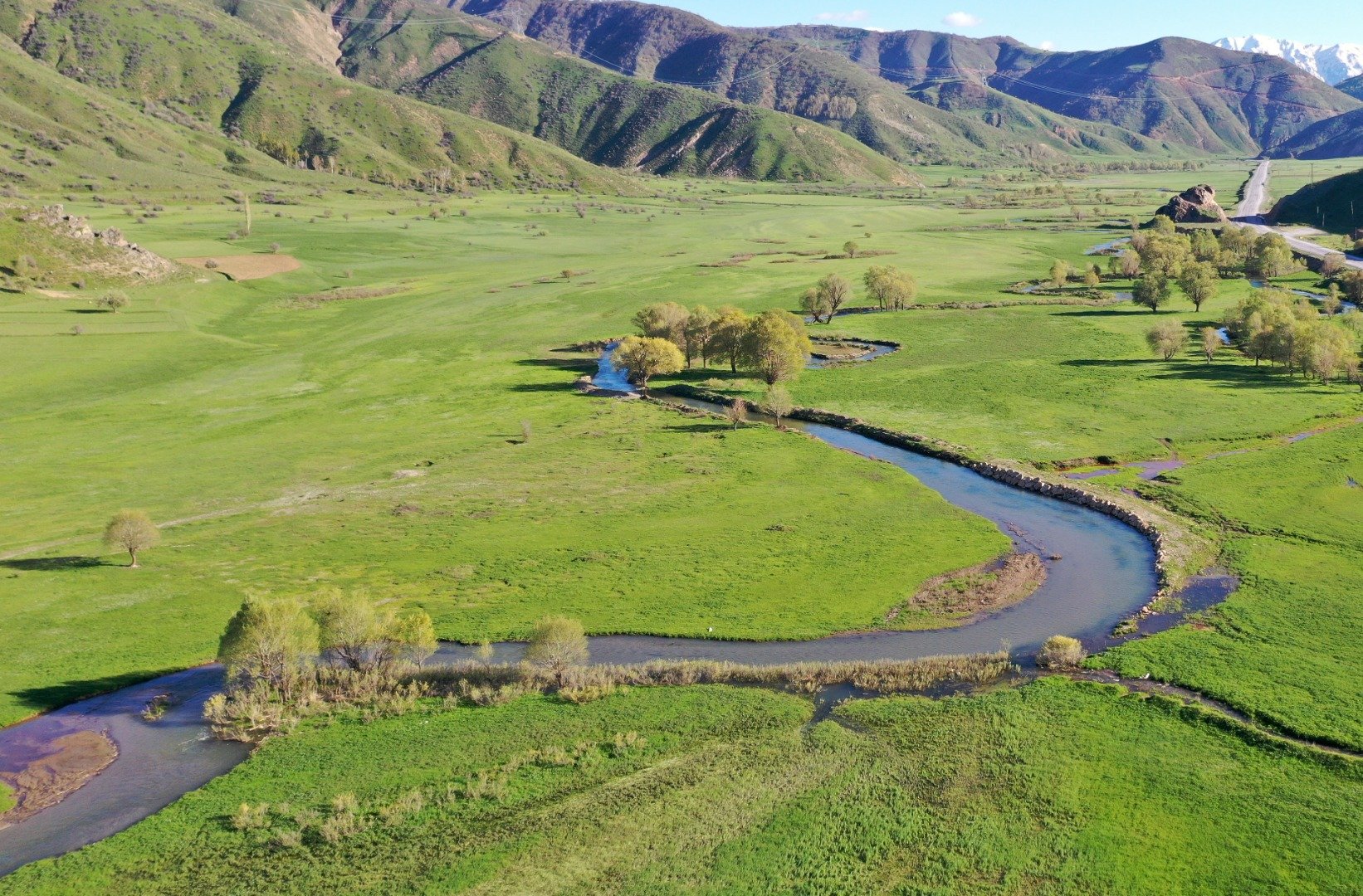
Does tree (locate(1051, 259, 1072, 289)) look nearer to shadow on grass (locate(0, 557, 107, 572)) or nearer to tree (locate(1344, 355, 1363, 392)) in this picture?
tree (locate(1344, 355, 1363, 392))

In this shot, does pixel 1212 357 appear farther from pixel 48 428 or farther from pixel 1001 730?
pixel 48 428

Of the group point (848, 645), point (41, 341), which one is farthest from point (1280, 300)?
point (41, 341)

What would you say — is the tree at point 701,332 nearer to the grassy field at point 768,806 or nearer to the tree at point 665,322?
the tree at point 665,322

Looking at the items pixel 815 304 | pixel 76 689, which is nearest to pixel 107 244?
pixel 815 304

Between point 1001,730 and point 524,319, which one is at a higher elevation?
point 524,319

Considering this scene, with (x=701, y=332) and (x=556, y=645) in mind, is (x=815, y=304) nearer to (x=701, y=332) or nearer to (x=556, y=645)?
(x=701, y=332)

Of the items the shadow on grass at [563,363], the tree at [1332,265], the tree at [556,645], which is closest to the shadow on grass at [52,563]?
the tree at [556,645]

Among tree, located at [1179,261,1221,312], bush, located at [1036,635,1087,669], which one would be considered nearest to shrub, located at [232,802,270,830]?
bush, located at [1036,635,1087,669]
